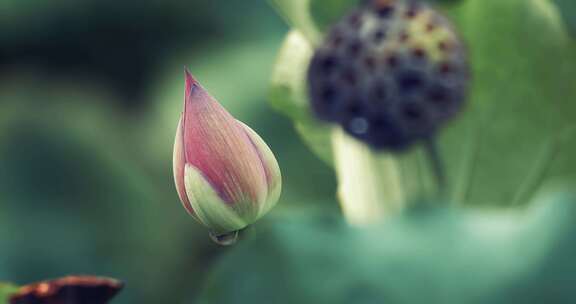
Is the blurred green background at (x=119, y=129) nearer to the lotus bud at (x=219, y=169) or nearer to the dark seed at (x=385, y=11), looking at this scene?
the dark seed at (x=385, y=11)

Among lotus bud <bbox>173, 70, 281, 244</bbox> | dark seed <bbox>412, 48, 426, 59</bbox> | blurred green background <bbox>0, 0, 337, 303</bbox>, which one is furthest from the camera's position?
blurred green background <bbox>0, 0, 337, 303</bbox>

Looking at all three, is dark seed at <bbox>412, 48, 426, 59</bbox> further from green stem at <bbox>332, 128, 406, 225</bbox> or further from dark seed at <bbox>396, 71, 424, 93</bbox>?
green stem at <bbox>332, 128, 406, 225</bbox>

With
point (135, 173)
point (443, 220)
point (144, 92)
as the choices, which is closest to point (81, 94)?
point (144, 92)

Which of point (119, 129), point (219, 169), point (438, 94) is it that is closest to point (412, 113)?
point (438, 94)

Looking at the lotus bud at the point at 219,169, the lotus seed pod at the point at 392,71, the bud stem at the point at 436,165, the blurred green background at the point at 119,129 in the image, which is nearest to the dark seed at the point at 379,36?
the lotus seed pod at the point at 392,71

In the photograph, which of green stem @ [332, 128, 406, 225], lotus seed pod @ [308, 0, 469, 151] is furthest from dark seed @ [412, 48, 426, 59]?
green stem @ [332, 128, 406, 225]

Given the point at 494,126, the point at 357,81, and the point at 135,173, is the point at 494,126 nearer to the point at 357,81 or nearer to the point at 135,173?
the point at 357,81
